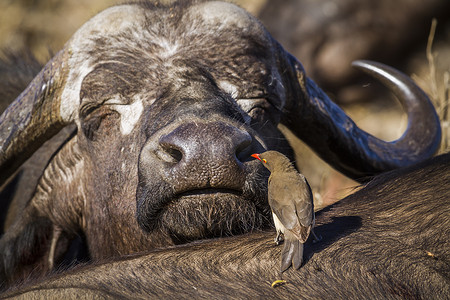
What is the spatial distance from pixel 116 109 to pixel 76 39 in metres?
0.58

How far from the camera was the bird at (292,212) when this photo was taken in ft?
6.81

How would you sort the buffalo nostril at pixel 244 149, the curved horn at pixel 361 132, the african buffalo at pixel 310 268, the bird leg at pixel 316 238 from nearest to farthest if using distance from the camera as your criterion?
the african buffalo at pixel 310 268
the bird leg at pixel 316 238
the buffalo nostril at pixel 244 149
the curved horn at pixel 361 132

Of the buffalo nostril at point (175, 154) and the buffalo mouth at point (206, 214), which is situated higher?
the buffalo nostril at point (175, 154)

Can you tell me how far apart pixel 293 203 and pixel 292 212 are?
4 centimetres

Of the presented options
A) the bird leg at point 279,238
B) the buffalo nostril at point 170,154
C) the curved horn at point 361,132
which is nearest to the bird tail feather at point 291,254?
the bird leg at point 279,238

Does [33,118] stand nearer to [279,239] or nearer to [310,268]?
[279,239]

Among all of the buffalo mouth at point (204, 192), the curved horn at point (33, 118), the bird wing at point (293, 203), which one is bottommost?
the bird wing at point (293, 203)

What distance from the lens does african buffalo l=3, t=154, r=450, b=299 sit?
6.75 feet

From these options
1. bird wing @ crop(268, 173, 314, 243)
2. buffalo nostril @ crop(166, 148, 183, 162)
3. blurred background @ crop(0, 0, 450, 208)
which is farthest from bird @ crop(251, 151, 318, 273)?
blurred background @ crop(0, 0, 450, 208)

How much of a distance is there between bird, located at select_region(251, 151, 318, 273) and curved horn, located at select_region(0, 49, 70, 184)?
172cm

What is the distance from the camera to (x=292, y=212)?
83.4 inches

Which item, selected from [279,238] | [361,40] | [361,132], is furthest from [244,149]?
[361,40]

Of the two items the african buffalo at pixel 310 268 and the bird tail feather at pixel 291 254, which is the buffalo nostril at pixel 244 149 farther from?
the bird tail feather at pixel 291 254

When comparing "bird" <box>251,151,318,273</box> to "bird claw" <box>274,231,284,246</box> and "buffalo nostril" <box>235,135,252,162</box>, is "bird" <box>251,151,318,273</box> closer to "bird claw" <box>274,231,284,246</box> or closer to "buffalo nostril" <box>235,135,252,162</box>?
"bird claw" <box>274,231,284,246</box>
